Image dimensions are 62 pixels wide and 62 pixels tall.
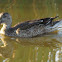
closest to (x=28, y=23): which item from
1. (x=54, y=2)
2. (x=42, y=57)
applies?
(x=42, y=57)

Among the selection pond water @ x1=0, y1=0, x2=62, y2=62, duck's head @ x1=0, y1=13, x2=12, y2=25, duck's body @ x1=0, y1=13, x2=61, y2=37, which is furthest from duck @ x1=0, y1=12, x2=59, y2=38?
duck's head @ x1=0, y1=13, x2=12, y2=25

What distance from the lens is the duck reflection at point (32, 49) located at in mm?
5238

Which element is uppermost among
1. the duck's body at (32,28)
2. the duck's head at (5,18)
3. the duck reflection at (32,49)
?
the duck's head at (5,18)

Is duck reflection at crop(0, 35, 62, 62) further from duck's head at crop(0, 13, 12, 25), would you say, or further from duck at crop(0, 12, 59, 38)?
duck's head at crop(0, 13, 12, 25)

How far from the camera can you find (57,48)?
239 inches

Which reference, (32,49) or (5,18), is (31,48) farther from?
(5,18)

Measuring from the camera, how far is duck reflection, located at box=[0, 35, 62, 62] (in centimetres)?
524

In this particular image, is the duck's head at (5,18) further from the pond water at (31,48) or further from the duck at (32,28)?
the pond water at (31,48)

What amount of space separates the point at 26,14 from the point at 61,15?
1.93m

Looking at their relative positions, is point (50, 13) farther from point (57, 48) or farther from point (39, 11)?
point (57, 48)

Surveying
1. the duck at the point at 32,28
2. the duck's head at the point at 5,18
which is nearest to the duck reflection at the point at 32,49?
the duck at the point at 32,28

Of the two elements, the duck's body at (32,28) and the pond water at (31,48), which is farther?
the duck's body at (32,28)

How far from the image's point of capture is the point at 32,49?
20.0 feet

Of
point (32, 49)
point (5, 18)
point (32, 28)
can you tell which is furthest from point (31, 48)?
point (5, 18)
